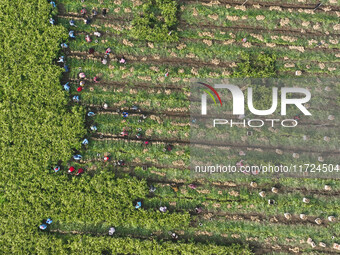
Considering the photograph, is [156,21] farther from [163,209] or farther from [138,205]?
[163,209]

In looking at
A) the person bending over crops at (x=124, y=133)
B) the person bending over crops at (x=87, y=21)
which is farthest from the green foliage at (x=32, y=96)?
the person bending over crops at (x=124, y=133)

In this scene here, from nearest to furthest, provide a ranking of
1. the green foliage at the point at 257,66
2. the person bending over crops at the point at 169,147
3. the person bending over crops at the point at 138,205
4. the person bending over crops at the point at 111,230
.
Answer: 1. the person bending over crops at the point at 138,205
2. the person bending over crops at the point at 111,230
3. the person bending over crops at the point at 169,147
4. the green foliage at the point at 257,66

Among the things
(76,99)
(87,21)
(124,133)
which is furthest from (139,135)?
(87,21)

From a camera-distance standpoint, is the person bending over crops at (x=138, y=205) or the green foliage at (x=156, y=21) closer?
the person bending over crops at (x=138, y=205)

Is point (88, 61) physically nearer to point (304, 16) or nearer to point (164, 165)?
point (164, 165)

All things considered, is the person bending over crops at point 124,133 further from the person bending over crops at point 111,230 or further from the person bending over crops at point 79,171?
the person bending over crops at point 111,230

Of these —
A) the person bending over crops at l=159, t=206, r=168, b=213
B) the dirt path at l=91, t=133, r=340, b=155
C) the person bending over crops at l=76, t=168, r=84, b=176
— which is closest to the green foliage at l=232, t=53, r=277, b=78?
the dirt path at l=91, t=133, r=340, b=155
